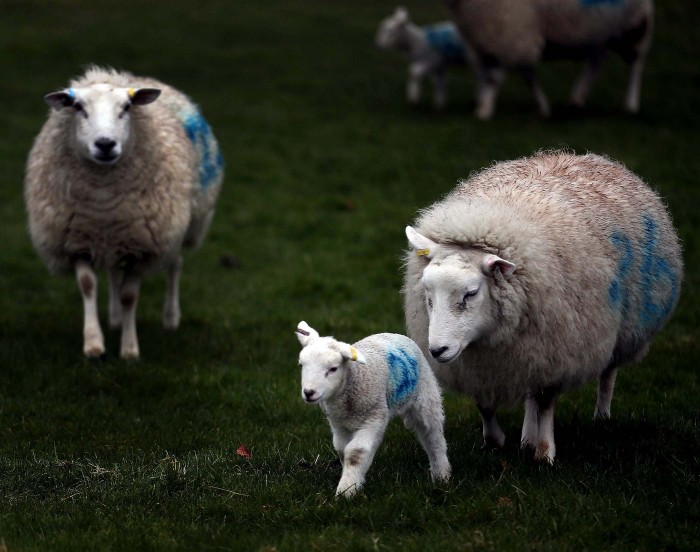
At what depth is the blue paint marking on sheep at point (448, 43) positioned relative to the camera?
15.7 metres

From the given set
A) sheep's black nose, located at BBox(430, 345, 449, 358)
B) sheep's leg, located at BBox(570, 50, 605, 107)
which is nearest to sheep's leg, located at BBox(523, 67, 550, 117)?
sheep's leg, located at BBox(570, 50, 605, 107)

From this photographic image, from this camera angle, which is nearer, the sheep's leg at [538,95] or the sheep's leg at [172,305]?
the sheep's leg at [172,305]

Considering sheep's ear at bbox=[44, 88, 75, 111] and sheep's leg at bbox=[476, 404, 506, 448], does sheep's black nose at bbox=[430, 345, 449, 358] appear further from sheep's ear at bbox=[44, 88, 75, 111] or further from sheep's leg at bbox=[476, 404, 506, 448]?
sheep's ear at bbox=[44, 88, 75, 111]

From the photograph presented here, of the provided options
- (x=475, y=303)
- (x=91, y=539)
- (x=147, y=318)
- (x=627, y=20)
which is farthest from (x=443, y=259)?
(x=627, y=20)

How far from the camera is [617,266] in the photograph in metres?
5.33

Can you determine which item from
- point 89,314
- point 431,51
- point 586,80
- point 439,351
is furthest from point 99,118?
point 431,51

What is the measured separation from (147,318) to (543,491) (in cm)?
510

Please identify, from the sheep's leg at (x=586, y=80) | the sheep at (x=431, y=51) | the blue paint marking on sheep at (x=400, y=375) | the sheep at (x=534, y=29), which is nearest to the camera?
the blue paint marking on sheep at (x=400, y=375)

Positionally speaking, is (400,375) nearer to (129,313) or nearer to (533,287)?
(533,287)

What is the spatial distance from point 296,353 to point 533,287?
296 cm

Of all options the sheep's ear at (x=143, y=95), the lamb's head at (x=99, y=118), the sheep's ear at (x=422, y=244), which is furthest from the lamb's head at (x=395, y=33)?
the sheep's ear at (x=422, y=244)

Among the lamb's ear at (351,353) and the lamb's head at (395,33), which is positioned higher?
the lamb's ear at (351,353)

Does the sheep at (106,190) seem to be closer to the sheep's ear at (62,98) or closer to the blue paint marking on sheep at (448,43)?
the sheep's ear at (62,98)

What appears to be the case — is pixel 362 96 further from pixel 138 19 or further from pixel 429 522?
pixel 429 522
